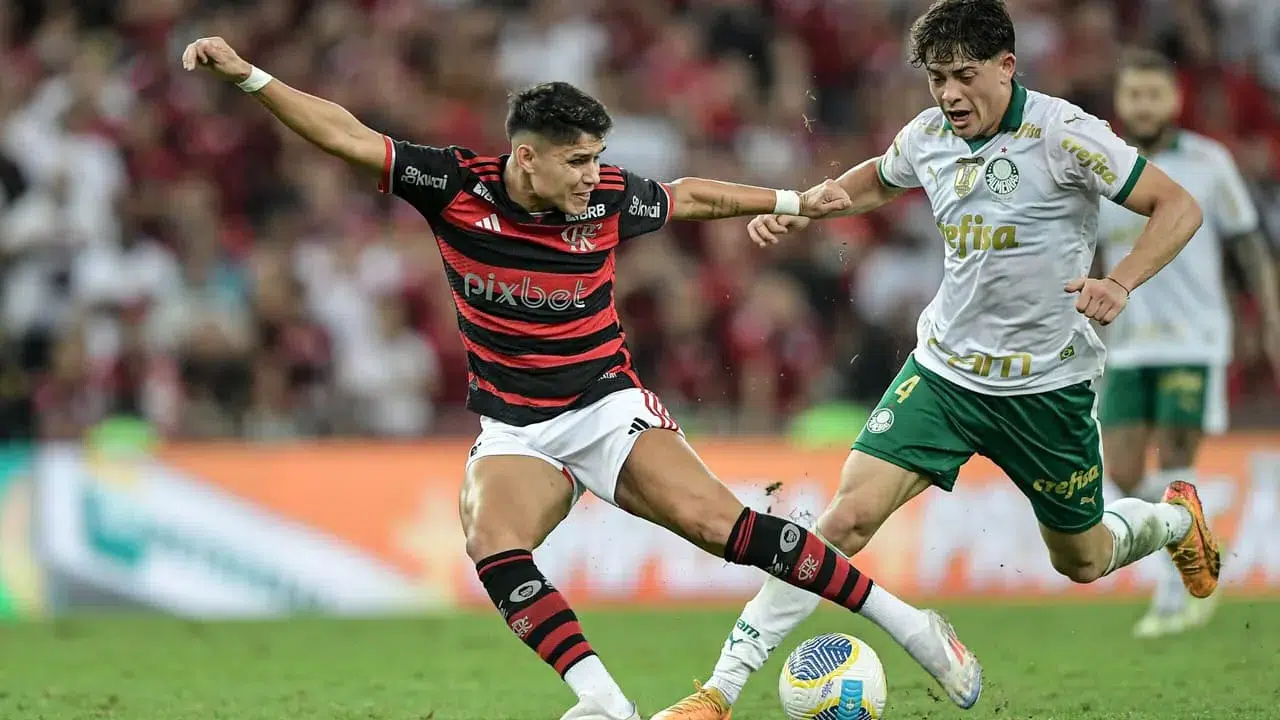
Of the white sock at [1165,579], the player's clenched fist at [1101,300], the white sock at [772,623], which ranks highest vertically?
the player's clenched fist at [1101,300]

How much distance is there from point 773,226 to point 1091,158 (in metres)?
1.31

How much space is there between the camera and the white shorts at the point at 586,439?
637cm

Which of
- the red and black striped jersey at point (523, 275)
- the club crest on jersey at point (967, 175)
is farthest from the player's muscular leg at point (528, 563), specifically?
the club crest on jersey at point (967, 175)

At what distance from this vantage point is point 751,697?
7312mm

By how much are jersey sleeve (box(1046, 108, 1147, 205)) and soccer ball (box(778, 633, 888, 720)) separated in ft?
6.18

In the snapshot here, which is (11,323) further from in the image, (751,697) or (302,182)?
(751,697)

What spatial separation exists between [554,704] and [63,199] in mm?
8118

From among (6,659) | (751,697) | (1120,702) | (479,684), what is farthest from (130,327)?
(1120,702)

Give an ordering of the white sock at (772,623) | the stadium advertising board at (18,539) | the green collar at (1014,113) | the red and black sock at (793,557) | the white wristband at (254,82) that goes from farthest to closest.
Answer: the stadium advertising board at (18,539) → the green collar at (1014,113) → the white sock at (772,623) → the red and black sock at (793,557) → the white wristband at (254,82)

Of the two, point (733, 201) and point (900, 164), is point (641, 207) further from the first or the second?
point (900, 164)

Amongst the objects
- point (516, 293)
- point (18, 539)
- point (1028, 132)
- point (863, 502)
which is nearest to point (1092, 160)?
point (1028, 132)

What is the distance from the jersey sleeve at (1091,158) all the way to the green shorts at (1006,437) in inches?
32.8

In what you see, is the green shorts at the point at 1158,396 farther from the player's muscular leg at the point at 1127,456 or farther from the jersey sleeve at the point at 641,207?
the jersey sleeve at the point at 641,207

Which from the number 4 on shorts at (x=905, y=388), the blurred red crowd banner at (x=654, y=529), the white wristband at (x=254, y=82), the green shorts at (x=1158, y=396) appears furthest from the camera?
the blurred red crowd banner at (x=654, y=529)
